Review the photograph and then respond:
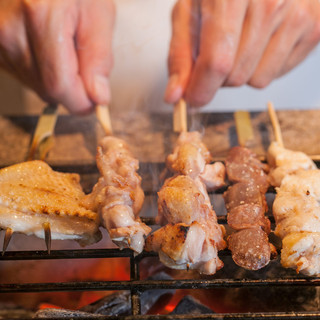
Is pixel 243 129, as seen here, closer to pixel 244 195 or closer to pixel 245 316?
pixel 244 195

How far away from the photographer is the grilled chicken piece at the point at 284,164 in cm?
242

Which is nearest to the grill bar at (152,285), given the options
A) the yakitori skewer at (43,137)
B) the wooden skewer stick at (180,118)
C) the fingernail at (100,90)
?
the yakitori skewer at (43,137)

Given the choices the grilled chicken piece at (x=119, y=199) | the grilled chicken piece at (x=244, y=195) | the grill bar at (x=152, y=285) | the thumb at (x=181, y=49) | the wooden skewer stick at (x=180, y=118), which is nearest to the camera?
the grill bar at (x=152, y=285)

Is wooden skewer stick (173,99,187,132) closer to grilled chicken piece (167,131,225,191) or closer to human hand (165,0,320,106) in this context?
human hand (165,0,320,106)

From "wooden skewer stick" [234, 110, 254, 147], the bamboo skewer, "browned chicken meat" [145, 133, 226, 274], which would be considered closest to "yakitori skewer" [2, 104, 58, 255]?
the bamboo skewer

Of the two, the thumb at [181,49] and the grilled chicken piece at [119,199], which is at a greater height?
the thumb at [181,49]

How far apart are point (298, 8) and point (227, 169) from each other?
1.87 m

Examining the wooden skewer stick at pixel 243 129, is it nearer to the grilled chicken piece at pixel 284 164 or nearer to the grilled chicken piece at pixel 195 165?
the grilled chicken piece at pixel 284 164

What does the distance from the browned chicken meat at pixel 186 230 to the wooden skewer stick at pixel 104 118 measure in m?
0.93

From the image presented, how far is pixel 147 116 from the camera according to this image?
360cm

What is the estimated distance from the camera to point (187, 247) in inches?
70.8

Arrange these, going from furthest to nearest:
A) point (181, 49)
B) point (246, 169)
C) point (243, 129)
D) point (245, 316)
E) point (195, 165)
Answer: point (181, 49) → point (243, 129) → point (246, 169) → point (195, 165) → point (245, 316)

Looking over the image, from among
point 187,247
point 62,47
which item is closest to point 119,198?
point 187,247

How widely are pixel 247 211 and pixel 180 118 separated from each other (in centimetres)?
114
